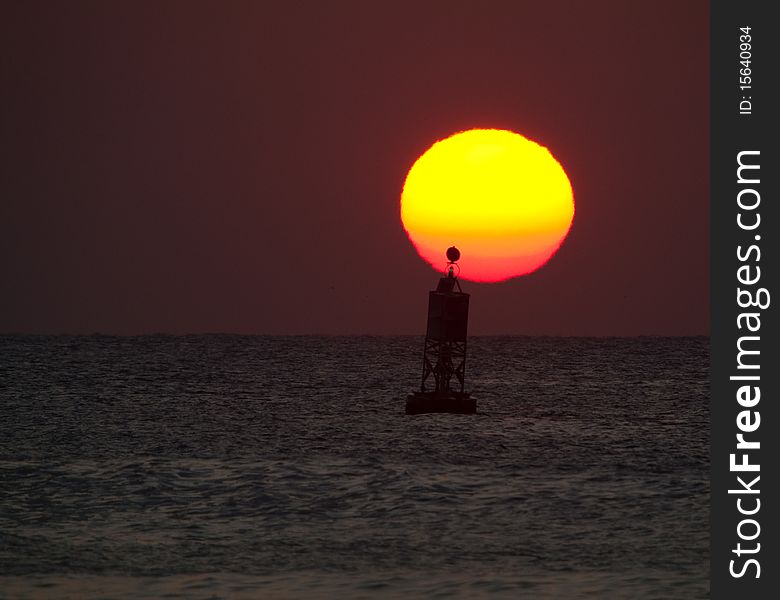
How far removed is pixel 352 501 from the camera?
113ft

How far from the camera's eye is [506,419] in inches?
2709

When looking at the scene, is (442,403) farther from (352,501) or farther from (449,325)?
(352,501)

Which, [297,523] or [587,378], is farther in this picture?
[587,378]

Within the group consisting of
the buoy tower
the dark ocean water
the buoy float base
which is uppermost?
the buoy tower

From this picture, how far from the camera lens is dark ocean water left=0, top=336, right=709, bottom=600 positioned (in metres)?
24.1

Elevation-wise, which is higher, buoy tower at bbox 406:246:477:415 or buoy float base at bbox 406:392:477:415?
buoy tower at bbox 406:246:477:415

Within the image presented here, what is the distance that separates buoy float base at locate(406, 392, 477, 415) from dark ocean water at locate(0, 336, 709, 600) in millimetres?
1544

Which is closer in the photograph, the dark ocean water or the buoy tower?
the dark ocean water

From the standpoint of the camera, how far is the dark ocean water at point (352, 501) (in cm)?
2406

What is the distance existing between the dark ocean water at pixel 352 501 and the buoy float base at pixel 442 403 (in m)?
1.54

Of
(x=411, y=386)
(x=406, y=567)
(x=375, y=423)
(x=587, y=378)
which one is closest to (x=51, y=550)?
(x=406, y=567)

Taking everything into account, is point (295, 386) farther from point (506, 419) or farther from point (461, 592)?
point (461, 592)

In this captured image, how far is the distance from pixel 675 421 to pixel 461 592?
47.6m

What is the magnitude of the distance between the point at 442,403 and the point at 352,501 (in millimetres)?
15721
